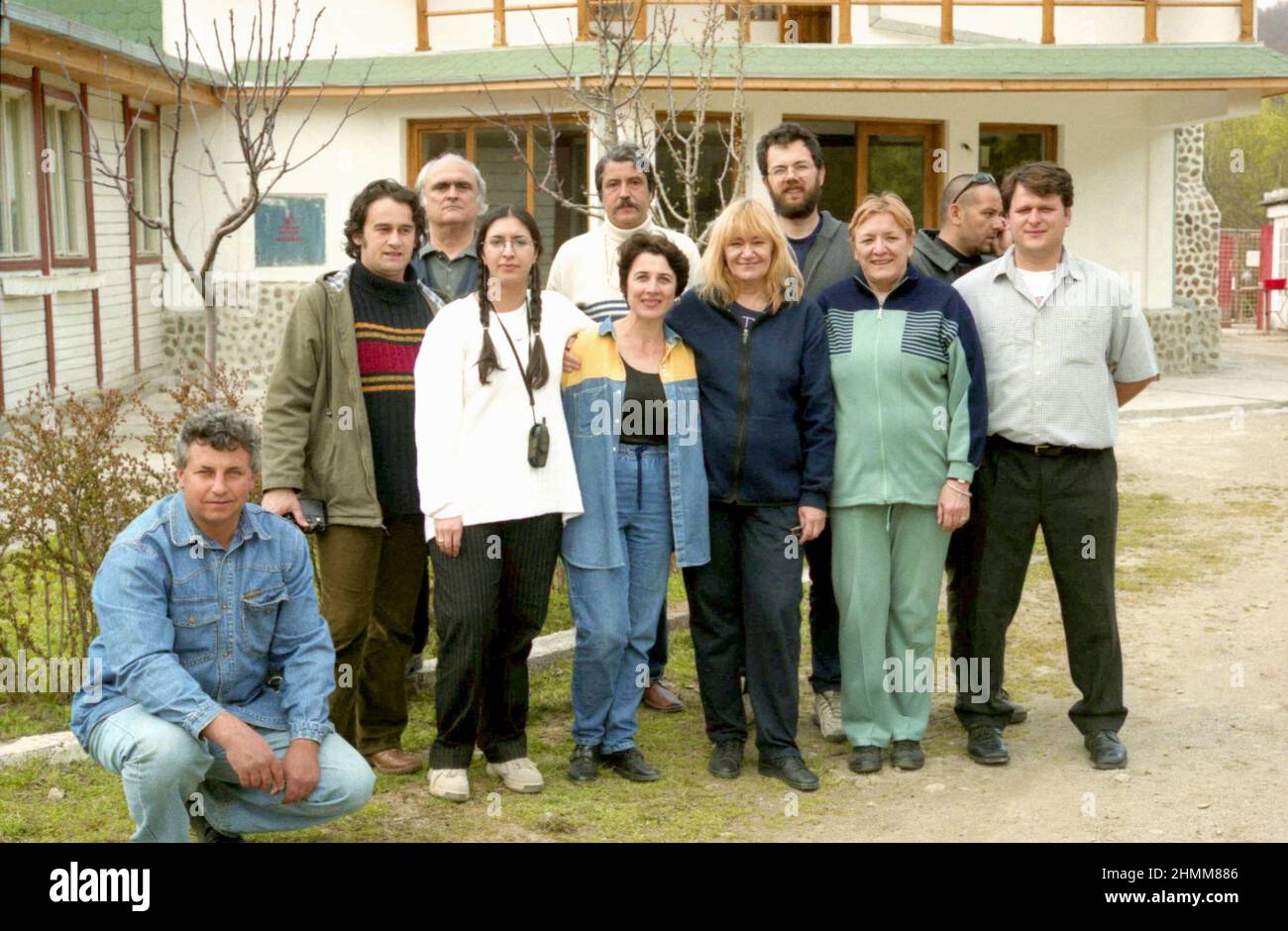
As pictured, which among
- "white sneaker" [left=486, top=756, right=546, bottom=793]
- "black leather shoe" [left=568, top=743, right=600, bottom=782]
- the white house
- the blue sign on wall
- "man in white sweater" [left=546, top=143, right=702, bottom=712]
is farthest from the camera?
the blue sign on wall

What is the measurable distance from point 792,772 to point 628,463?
1.19 meters

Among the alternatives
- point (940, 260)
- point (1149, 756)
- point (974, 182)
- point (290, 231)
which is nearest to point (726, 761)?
point (1149, 756)

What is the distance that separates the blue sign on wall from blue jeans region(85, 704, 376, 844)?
13.5 m

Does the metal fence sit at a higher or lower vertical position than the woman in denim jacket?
higher

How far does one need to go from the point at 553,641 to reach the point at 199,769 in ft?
9.10

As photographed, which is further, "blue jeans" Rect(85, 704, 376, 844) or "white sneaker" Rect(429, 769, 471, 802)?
"white sneaker" Rect(429, 769, 471, 802)

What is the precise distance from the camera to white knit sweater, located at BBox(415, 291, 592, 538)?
471cm

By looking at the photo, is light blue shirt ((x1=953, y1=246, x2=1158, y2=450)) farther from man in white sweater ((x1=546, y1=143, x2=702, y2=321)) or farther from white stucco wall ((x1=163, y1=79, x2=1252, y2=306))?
white stucco wall ((x1=163, y1=79, x2=1252, y2=306))

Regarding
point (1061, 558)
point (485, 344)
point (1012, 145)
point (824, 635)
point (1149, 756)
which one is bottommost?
point (1149, 756)

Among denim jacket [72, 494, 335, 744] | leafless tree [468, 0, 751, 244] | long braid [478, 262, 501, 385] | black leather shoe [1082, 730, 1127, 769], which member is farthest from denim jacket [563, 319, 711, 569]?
leafless tree [468, 0, 751, 244]

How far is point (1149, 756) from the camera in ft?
17.6

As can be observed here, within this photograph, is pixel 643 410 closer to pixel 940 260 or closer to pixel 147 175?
pixel 940 260

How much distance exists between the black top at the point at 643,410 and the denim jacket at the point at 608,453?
2 cm

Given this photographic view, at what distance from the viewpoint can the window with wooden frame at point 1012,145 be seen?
58.3 ft
